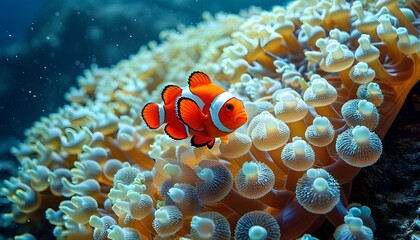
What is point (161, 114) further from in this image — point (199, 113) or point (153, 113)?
point (199, 113)

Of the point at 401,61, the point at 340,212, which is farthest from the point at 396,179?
the point at 401,61

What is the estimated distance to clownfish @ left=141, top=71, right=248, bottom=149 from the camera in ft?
4.83

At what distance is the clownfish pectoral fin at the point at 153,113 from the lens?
1629mm

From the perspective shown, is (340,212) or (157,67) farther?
(157,67)

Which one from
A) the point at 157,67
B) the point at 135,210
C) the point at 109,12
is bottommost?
the point at 135,210

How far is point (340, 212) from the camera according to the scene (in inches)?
58.2

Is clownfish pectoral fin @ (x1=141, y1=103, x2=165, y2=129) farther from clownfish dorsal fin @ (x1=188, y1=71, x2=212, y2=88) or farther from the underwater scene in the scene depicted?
clownfish dorsal fin @ (x1=188, y1=71, x2=212, y2=88)

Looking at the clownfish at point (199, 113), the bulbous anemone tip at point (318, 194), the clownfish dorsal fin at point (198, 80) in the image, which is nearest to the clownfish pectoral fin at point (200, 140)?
the clownfish at point (199, 113)

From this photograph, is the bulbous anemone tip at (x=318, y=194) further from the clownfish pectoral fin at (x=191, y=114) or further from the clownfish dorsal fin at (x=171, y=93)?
the clownfish dorsal fin at (x=171, y=93)

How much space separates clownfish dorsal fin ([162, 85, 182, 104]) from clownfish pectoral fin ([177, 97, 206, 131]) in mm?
179

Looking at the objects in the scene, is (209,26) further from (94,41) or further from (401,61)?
A: (94,41)

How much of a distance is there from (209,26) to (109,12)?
410cm

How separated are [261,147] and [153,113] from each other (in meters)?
0.47

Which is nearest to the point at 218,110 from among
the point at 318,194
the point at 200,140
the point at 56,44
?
the point at 200,140
